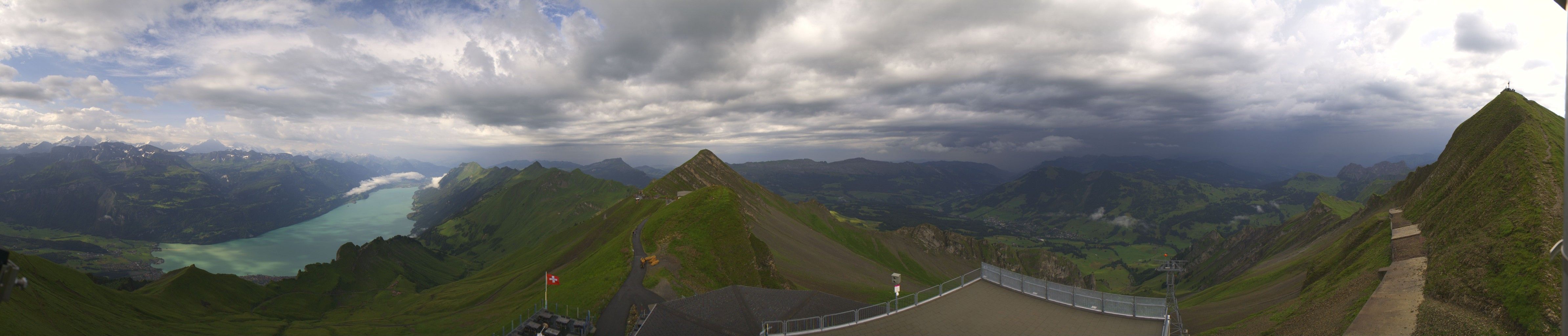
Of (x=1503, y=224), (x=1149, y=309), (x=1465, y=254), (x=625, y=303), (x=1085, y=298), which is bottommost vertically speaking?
(x=625, y=303)

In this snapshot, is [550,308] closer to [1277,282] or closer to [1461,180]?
[1461,180]

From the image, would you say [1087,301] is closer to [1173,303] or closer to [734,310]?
[1173,303]

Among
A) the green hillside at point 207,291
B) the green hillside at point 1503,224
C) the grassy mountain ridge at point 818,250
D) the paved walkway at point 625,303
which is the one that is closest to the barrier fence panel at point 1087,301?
the green hillside at point 1503,224

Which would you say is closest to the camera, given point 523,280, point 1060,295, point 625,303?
point 1060,295

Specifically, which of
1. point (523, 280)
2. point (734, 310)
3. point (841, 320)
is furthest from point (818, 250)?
point (841, 320)

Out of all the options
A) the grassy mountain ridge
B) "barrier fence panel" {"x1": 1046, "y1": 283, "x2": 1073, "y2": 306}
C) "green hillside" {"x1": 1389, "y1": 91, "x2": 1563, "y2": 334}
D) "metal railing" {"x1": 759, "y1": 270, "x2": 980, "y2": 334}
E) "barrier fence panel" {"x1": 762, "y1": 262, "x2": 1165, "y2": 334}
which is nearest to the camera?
"green hillside" {"x1": 1389, "y1": 91, "x2": 1563, "y2": 334}

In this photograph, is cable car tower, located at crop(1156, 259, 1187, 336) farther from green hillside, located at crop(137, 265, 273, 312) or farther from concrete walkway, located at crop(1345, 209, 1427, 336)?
green hillside, located at crop(137, 265, 273, 312)

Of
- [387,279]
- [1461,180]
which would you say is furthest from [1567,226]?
[387,279]

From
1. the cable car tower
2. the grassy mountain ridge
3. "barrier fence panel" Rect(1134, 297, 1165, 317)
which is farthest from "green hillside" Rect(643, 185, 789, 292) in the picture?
the cable car tower
